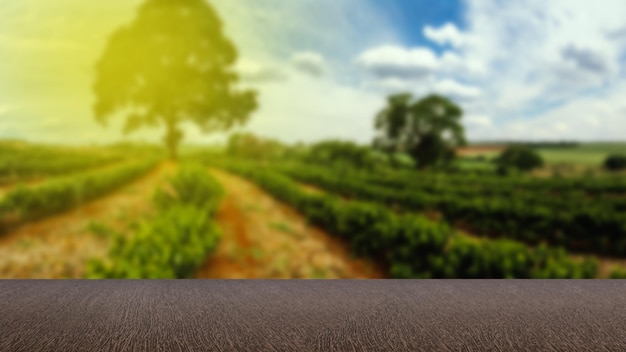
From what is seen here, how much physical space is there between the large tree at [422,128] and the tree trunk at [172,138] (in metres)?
2.09

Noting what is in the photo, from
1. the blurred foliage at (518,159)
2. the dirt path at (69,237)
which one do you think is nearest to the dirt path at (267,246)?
the dirt path at (69,237)

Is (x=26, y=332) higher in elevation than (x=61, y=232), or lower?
higher

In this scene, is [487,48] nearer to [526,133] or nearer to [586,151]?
[526,133]

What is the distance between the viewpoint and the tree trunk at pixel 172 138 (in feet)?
14.7

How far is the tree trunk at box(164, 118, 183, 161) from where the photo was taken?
14.7ft

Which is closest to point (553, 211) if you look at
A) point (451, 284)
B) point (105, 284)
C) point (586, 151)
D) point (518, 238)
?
point (518, 238)

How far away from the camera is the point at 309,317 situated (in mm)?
1298

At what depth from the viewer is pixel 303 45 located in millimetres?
4434

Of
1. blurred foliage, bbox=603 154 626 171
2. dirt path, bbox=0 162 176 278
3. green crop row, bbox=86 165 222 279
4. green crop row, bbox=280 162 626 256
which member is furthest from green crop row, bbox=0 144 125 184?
blurred foliage, bbox=603 154 626 171

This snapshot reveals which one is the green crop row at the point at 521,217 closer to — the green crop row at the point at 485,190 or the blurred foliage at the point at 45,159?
Answer: the green crop row at the point at 485,190

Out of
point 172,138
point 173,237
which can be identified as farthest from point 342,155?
point 173,237

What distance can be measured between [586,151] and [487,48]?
1.52 m

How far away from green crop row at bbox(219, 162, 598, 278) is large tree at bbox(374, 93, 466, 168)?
2.23 ft

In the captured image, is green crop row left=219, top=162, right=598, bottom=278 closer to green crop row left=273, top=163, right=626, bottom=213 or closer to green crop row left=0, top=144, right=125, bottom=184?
green crop row left=273, top=163, right=626, bottom=213
